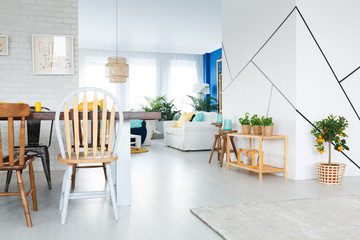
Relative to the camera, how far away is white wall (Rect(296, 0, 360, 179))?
12.0ft

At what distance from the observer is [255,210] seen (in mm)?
2451

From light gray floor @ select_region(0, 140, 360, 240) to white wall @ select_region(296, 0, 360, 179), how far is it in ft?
1.29

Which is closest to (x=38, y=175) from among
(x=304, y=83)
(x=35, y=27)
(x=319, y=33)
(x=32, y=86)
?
(x=32, y=86)

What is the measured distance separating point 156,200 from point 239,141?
2.34 m

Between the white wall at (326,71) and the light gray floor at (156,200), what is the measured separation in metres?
0.39

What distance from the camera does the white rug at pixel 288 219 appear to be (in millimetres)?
1962

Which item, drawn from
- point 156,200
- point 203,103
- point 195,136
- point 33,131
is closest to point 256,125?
point 156,200

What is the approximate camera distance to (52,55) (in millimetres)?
4457

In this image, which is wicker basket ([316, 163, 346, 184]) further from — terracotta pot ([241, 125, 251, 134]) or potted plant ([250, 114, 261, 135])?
terracotta pot ([241, 125, 251, 134])

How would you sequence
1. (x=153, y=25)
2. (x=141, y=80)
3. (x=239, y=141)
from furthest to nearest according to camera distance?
(x=141, y=80), (x=153, y=25), (x=239, y=141)

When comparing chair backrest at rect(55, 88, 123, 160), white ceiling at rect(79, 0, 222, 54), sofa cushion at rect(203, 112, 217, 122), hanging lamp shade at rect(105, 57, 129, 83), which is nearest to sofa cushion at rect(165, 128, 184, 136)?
sofa cushion at rect(203, 112, 217, 122)

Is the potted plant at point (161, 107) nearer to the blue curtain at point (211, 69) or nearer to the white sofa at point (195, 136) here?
the blue curtain at point (211, 69)

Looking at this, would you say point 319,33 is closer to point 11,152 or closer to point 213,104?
point 11,152

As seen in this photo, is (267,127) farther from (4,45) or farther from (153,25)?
(153,25)
